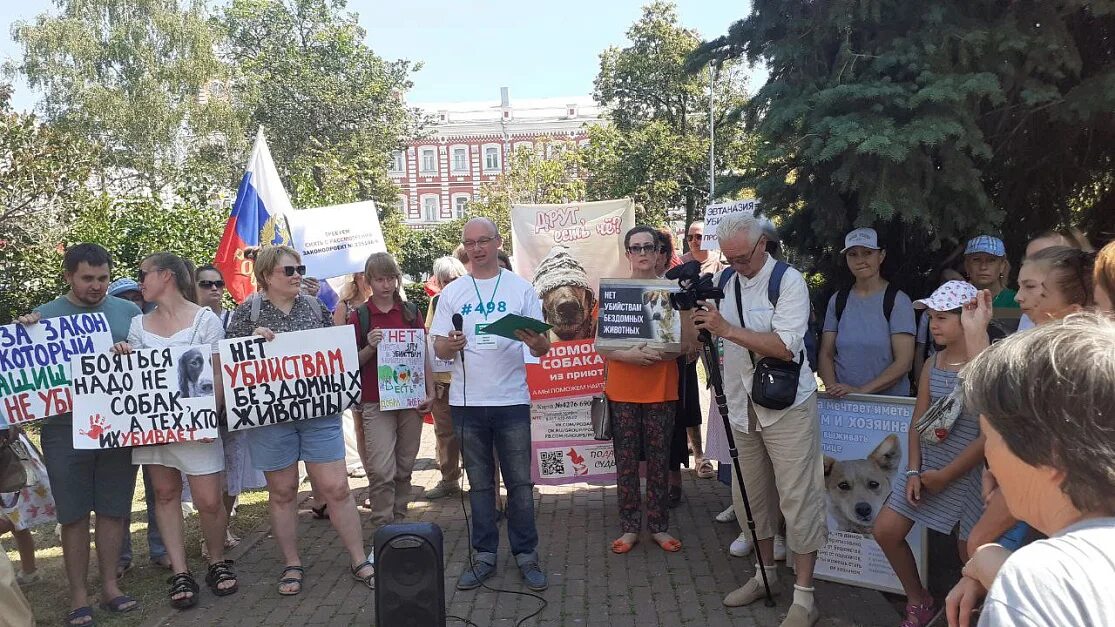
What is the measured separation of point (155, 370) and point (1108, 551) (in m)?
4.77

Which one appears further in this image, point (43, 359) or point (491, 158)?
point (491, 158)

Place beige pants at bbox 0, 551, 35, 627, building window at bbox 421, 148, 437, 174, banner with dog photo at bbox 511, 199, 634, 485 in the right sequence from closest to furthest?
beige pants at bbox 0, 551, 35, 627 < banner with dog photo at bbox 511, 199, 634, 485 < building window at bbox 421, 148, 437, 174

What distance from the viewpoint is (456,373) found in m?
5.22

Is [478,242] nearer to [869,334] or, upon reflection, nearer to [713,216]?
[869,334]

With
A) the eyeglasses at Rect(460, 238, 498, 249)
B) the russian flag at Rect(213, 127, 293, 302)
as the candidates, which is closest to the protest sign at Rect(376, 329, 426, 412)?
the eyeglasses at Rect(460, 238, 498, 249)

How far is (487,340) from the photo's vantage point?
513 centimetres

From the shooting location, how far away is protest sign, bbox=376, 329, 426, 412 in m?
5.96

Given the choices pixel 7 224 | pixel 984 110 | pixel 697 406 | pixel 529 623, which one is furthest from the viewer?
pixel 7 224

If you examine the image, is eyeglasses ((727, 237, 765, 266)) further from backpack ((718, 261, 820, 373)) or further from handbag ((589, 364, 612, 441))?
handbag ((589, 364, 612, 441))

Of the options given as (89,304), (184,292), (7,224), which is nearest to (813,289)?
(184,292)

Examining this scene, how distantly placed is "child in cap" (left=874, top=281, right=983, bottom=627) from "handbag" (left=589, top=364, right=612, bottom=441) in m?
2.08

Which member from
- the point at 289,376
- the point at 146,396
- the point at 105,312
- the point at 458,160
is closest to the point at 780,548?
the point at 289,376

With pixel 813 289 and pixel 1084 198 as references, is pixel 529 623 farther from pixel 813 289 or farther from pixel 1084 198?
pixel 1084 198

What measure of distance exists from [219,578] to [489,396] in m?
2.02
